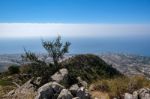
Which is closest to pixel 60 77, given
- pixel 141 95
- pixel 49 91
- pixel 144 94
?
pixel 49 91

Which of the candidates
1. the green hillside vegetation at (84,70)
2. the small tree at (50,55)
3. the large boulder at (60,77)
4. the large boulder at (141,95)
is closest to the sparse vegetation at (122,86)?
the large boulder at (141,95)

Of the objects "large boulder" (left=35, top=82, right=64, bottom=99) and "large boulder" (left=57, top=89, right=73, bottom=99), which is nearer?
"large boulder" (left=57, top=89, right=73, bottom=99)

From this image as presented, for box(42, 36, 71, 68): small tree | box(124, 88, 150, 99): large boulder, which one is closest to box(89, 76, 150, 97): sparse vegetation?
box(124, 88, 150, 99): large boulder

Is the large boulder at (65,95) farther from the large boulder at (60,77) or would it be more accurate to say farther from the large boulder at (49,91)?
the large boulder at (60,77)

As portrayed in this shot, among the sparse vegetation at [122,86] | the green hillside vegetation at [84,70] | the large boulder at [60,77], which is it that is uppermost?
the sparse vegetation at [122,86]

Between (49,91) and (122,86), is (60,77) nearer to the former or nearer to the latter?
(122,86)

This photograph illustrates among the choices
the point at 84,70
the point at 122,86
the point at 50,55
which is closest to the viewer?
the point at 122,86

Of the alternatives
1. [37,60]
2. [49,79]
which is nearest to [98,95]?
[49,79]

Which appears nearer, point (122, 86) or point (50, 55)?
point (122, 86)

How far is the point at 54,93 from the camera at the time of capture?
568 inches

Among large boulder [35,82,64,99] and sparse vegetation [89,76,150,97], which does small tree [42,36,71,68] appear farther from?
large boulder [35,82,64,99]

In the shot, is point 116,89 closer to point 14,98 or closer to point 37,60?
point 14,98

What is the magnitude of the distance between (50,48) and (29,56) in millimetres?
2088

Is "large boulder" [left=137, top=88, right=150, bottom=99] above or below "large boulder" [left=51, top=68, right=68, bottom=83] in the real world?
above
